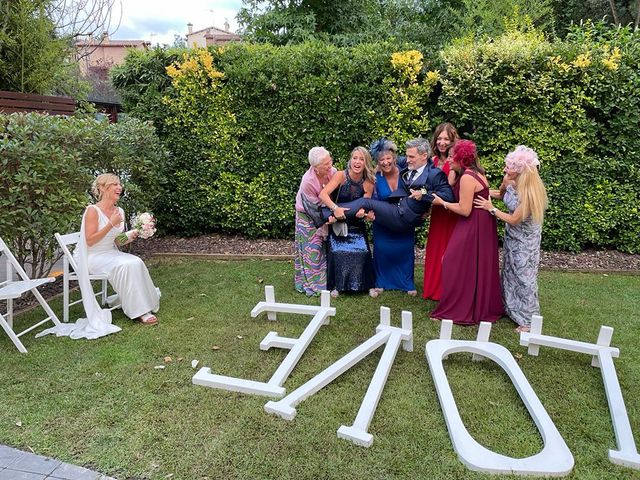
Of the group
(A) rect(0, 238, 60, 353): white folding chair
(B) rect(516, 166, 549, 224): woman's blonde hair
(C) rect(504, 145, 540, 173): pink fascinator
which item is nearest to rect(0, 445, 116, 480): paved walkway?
(A) rect(0, 238, 60, 353): white folding chair

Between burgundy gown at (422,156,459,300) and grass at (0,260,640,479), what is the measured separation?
0.39m

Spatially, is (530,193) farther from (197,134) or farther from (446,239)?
(197,134)

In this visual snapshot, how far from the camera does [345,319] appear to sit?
4660 mm

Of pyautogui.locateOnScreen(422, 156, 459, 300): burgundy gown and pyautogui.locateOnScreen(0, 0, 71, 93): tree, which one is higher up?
pyautogui.locateOnScreen(0, 0, 71, 93): tree

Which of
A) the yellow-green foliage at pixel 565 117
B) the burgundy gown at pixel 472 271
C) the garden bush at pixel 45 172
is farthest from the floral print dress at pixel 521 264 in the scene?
the garden bush at pixel 45 172

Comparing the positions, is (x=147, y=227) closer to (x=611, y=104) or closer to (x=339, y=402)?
(x=339, y=402)

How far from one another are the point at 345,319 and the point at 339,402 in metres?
1.49

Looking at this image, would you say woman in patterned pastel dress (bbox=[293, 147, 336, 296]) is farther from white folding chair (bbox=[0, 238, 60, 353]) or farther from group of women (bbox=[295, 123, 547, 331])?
white folding chair (bbox=[0, 238, 60, 353])

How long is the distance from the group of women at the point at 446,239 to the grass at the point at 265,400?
37cm

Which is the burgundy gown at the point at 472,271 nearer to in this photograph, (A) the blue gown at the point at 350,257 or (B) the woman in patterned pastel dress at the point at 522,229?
(B) the woman in patterned pastel dress at the point at 522,229

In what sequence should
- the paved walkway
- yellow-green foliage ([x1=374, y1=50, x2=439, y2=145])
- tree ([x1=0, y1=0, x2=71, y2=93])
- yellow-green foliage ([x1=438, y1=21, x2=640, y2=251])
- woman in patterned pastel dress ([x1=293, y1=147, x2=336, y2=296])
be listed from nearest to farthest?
the paved walkway, woman in patterned pastel dress ([x1=293, y1=147, x2=336, y2=296]), yellow-green foliage ([x1=438, y1=21, x2=640, y2=251]), yellow-green foliage ([x1=374, y1=50, x2=439, y2=145]), tree ([x1=0, y1=0, x2=71, y2=93])

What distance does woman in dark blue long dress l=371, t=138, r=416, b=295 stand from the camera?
16.6 ft

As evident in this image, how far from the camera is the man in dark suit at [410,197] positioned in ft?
15.6

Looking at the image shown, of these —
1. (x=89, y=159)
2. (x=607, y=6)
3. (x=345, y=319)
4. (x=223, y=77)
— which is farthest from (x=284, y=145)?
(x=607, y=6)
